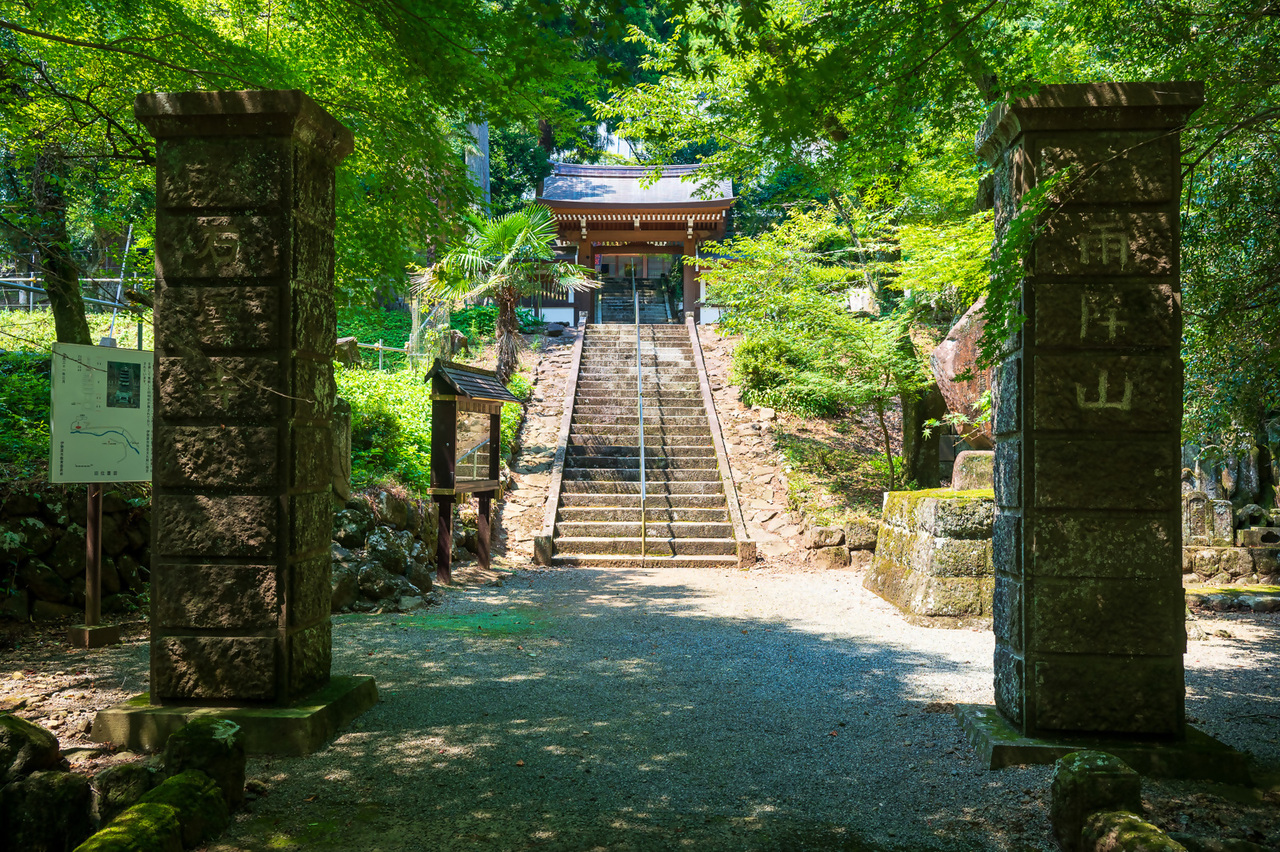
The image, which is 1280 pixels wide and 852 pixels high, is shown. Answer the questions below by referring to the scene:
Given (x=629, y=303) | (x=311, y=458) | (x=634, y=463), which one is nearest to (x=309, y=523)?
(x=311, y=458)

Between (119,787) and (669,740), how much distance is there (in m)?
2.07

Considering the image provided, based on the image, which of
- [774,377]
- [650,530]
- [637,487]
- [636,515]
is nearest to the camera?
[650,530]

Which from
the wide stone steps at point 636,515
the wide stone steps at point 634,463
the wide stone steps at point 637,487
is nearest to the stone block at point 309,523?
the wide stone steps at point 636,515

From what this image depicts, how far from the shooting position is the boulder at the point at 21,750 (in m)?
2.73

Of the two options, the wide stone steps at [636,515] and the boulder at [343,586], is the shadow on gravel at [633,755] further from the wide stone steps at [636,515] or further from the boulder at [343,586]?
the wide stone steps at [636,515]

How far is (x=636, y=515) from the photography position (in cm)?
1023

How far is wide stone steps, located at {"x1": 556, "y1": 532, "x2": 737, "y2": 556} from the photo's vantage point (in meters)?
9.63

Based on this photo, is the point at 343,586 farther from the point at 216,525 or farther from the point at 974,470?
the point at 974,470

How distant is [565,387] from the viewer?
1446cm

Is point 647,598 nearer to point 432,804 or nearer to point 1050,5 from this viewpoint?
point 432,804

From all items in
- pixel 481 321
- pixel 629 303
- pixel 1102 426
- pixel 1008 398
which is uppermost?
pixel 629 303

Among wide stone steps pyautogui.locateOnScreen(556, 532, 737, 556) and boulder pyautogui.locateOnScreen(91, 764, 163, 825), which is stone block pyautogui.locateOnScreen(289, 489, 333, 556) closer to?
boulder pyautogui.locateOnScreen(91, 764, 163, 825)

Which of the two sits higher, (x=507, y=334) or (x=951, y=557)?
(x=507, y=334)

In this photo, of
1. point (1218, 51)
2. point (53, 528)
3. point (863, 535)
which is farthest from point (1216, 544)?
point (53, 528)
